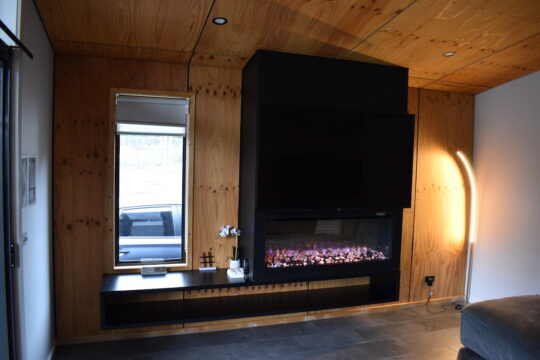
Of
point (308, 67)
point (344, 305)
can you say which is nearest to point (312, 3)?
point (308, 67)

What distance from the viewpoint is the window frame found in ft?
9.99

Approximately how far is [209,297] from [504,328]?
2.25 metres

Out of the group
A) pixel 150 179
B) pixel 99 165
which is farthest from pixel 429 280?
pixel 99 165

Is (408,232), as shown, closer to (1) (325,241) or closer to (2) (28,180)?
(1) (325,241)

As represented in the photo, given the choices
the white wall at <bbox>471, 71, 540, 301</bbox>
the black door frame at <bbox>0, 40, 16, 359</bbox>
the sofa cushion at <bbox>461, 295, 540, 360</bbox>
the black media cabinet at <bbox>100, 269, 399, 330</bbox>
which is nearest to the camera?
the black door frame at <bbox>0, 40, 16, 359</bbox>

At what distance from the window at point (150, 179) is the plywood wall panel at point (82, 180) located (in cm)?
13

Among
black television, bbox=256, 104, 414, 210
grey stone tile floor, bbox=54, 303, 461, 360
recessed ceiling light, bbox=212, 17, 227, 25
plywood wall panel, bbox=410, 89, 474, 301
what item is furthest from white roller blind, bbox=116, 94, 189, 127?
plywood wall panel, bbox=410, 89, 474, 301

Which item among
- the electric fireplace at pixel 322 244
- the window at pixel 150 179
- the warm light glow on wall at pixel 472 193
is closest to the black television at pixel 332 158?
the electric fireplace at pixel 322 244

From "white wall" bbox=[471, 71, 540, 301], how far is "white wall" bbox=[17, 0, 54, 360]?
4.10 metres

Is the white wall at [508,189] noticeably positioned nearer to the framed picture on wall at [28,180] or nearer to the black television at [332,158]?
the black television at [332,158]

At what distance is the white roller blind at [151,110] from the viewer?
3.07 m

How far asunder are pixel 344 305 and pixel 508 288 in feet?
5.84

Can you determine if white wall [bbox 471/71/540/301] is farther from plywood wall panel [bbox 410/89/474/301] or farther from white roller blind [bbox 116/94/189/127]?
white roller blind [bbox 116/94/189/127]

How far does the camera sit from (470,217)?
404cm
